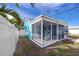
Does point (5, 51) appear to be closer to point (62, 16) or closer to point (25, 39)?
point (25, 39)

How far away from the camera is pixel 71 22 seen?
2861 millimetres

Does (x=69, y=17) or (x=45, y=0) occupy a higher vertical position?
(x=45, y=0)

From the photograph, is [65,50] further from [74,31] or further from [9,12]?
[9,12]

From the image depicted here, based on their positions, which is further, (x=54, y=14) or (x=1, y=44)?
Answer: (x=54, y=14)

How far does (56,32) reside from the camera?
2863mm

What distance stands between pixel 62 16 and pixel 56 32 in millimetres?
228

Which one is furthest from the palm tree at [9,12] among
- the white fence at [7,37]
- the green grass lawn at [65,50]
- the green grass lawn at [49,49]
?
the green grass lawn at [65,50]

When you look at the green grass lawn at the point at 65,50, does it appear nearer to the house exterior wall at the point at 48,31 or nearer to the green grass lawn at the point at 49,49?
the green grass lawn at the point at 49,49

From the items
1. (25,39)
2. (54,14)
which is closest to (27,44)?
(25,39)

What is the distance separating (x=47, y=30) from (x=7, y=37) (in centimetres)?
54

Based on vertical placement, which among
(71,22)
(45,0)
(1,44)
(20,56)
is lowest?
(20,56)

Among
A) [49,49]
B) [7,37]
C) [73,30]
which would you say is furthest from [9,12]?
[73,30]

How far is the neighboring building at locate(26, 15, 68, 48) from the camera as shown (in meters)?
2.84

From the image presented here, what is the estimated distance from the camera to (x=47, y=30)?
2.85 m
